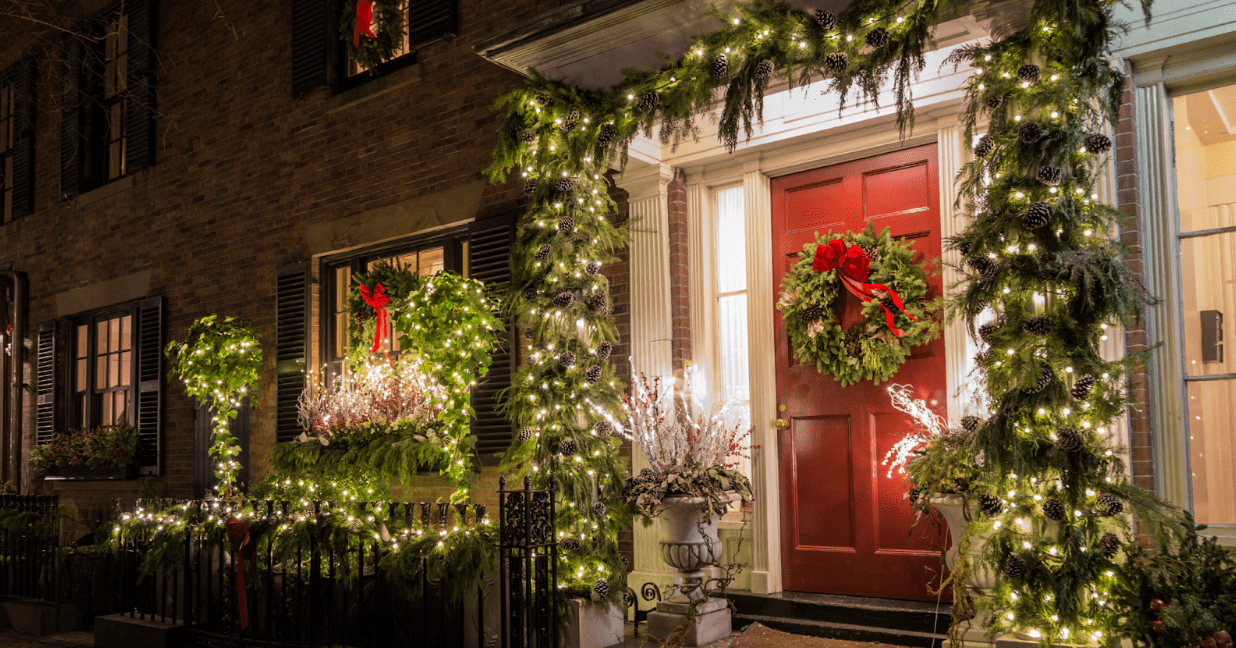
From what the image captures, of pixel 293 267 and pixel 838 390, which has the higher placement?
pixel 293 267

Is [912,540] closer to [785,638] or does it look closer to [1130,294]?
[785,638]

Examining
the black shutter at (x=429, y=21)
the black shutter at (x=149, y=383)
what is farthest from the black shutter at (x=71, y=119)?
the black shutter at (x=429, y=21)

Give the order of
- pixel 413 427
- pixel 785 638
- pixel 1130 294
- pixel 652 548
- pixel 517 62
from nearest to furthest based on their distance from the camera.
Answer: pixel 1130 294
pixel 785 638
pixel 517 62
pixel 652 548
pixel 413 427

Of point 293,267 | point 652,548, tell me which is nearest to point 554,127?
point 652,548

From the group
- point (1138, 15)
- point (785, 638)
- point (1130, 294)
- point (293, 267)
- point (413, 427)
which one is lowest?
point (785, 638)

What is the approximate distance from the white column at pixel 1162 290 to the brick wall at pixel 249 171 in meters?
3.34

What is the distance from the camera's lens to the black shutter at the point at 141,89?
10648 mm

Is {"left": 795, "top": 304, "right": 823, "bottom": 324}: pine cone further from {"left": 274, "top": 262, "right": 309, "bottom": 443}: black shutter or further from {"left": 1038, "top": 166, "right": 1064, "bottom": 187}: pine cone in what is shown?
{"left": 274, "top": 262, "right": 309, "bottom": 443}: black shutter

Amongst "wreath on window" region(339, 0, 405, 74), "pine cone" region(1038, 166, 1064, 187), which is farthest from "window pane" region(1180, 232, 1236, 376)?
"wreath on window" region(339, 0, 405, 74)

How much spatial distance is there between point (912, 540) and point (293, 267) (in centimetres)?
587

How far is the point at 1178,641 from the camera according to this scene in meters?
3.70

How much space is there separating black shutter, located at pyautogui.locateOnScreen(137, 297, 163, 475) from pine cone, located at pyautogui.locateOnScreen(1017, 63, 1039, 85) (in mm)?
8895

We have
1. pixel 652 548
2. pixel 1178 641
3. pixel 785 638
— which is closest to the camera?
pixel 1178 641

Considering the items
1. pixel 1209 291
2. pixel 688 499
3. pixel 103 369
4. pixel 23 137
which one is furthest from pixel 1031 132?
pixel 23 137
